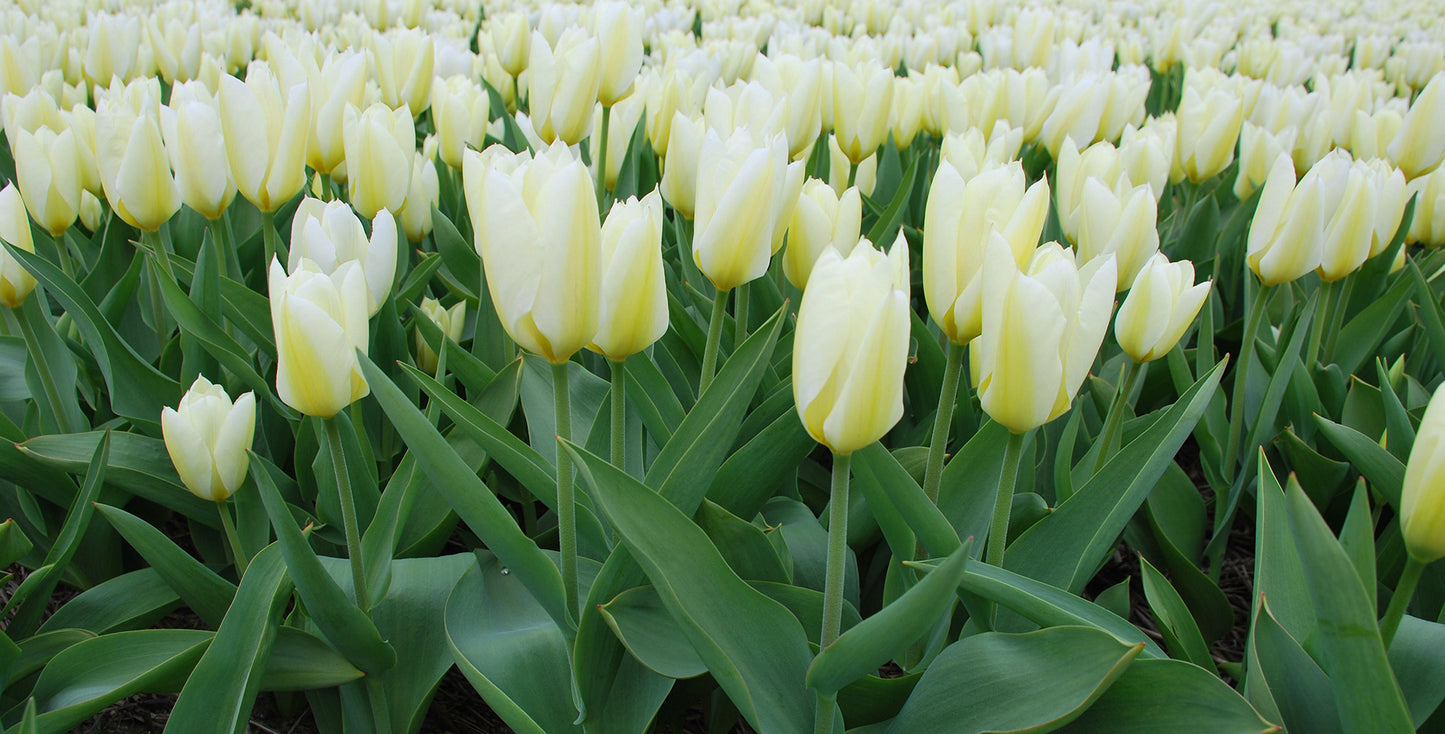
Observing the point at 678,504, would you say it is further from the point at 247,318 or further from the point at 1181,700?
the point at 247,318

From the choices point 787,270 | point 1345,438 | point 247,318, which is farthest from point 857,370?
point 247,318

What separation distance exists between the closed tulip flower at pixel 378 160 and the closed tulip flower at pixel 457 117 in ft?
1.50

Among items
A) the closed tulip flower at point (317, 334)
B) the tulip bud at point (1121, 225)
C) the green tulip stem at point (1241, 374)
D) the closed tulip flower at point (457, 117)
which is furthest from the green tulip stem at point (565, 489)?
the closed tulip flower at point (457, 117)

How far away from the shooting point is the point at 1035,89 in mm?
2529

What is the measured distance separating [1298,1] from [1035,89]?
6905 millimetres

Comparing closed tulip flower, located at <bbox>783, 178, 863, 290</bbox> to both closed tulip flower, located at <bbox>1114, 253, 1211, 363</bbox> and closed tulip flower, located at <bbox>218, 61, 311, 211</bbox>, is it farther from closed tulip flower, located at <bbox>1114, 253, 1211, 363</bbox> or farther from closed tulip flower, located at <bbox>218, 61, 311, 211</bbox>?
closed tulip flower, located at <bbox>218, 61, 311, 211</bbox>

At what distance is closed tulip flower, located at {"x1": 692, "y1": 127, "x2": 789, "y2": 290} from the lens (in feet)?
3.43

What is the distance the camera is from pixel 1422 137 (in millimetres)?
1971

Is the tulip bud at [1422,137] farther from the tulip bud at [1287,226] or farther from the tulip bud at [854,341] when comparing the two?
the tulip bud at [854,341]

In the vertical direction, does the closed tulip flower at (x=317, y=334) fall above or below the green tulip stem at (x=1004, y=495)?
above

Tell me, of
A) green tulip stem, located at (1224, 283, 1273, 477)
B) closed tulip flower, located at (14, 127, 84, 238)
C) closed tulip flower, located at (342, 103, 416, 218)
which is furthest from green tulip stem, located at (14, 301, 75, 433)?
green tulip stem, located at (1224, 283, 1273, 477)

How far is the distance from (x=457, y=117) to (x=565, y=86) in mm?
456

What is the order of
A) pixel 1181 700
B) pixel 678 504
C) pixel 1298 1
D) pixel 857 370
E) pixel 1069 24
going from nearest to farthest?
pixel 857 370
pixel 1181 700
pixel 678 504
pixel 1069 24
pixel 1298 1

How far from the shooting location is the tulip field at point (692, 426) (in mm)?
899
